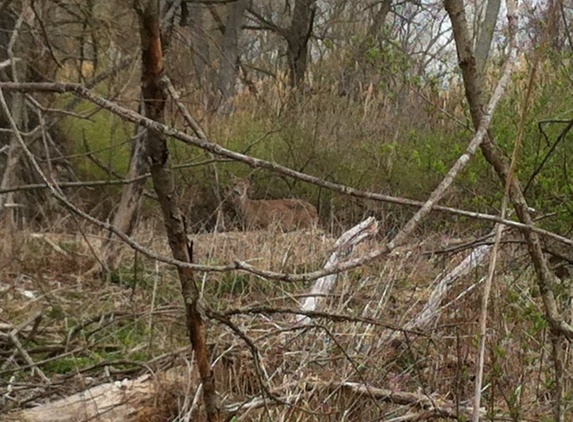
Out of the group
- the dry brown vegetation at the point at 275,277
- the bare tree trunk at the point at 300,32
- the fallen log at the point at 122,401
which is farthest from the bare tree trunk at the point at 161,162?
the bare tree trunk at the point at 300,32

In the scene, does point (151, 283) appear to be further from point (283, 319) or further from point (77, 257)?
point (283, 319)

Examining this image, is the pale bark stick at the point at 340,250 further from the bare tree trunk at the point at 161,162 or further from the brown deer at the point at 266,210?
the brown deer at the point at 266,210

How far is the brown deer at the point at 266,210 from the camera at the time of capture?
8734 mm

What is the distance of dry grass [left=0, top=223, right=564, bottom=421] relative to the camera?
2.83 metres

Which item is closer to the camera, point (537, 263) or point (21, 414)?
point (537, 263)

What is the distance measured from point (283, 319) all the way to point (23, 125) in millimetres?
2859

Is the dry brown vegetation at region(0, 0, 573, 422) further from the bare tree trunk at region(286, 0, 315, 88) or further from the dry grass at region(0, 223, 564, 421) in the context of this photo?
the bare tree trunk at region(286, 0, 315, 88)

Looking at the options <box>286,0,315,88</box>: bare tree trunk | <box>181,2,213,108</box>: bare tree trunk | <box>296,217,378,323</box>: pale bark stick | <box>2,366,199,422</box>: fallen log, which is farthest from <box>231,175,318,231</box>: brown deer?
<box>286,0,315,88</box>: bare tree trunk

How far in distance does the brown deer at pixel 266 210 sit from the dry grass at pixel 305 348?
3.81 meters

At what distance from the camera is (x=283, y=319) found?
3.94 m

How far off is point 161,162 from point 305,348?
6.06ft

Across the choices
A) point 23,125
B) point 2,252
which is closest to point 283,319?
point 2,252

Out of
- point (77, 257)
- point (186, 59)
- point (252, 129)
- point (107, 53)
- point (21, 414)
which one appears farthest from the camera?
point (252, 129)

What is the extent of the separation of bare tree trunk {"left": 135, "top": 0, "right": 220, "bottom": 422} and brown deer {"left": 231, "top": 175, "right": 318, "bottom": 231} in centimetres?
676
